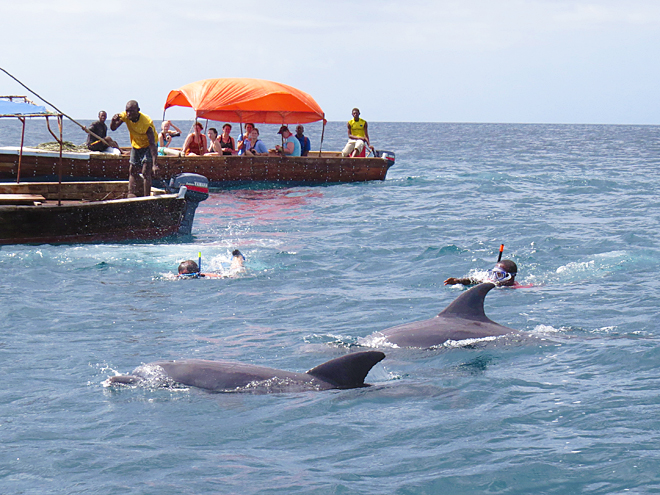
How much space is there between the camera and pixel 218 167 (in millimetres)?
23781

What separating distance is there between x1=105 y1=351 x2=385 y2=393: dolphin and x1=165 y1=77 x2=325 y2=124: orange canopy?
704 inches

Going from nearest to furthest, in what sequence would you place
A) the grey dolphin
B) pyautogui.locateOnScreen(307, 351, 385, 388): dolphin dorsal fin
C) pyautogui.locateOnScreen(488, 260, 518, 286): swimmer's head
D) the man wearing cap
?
pyautogui.locateOnScreen(307, 351, 385, 388): dolphin dorsal fin
the grey dolphin
pyautogui.locateOnScreen(488, 260, 518, 286): swimmer's head
the man wearing cap

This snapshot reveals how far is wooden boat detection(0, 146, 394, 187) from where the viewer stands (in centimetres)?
2053

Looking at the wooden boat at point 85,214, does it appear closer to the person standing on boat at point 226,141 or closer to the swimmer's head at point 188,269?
the swimmer's head at point 188,269

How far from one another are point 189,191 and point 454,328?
852 cm

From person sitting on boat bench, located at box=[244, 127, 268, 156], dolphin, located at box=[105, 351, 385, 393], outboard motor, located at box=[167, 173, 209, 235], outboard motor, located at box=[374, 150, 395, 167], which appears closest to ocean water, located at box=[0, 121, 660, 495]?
dolphin, located at box=[105, 351, 385, 393]

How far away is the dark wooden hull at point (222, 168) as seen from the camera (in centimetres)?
2056

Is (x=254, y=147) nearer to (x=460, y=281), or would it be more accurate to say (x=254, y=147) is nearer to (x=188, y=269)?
(x=188, y=269)

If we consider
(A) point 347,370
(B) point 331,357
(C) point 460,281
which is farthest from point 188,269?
(A) point 347,370

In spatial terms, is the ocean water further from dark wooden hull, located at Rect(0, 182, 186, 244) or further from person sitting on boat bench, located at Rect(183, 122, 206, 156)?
person sitting on boat bench, located at Rect(183, 122, 206, 156)

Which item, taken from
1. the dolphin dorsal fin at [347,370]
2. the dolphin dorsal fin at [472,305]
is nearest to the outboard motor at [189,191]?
the dolphin dorsal fin at [472,305]

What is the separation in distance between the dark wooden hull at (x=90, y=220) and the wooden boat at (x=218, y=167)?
→ 15.3ft

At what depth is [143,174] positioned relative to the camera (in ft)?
50.4

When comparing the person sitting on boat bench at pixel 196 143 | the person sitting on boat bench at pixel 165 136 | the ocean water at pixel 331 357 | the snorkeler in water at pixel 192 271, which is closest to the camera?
the ocean water at pixel 331 357
